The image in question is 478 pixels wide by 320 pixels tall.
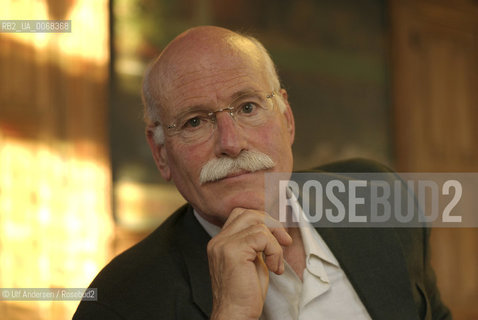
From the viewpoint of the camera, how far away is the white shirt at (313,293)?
1.72 meters

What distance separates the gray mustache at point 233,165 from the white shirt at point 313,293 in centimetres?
23

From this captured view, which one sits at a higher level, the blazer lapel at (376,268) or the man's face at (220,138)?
the man's face at (220,138)

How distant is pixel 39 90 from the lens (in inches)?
164

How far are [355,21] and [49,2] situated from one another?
11.1 feet

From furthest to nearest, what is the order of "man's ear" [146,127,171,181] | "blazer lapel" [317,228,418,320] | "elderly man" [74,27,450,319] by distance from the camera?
"man's ear" [146,127,171,181], "blazer lapel" [317,228,418,320], "elderly man" [74,27,450,319]

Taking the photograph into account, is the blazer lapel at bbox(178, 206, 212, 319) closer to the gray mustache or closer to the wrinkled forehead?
the gray mustache

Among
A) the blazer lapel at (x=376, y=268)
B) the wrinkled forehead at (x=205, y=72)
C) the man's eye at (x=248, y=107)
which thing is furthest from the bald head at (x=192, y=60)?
the blazer lapel at (x=376, y=268)

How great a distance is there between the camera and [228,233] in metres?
1.55

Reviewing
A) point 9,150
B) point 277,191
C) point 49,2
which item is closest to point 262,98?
point 277,191

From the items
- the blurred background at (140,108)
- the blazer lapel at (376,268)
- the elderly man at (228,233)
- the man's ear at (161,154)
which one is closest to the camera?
the elderly man at (228,233)

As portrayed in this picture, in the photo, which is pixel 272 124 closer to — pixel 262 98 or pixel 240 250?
pixel 262 98

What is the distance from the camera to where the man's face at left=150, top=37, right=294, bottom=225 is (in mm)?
1683

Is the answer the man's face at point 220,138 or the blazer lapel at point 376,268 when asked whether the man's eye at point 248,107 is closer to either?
the man's face at point 220,138

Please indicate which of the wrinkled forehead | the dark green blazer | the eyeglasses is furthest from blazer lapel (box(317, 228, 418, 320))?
the wrinkled forehead
